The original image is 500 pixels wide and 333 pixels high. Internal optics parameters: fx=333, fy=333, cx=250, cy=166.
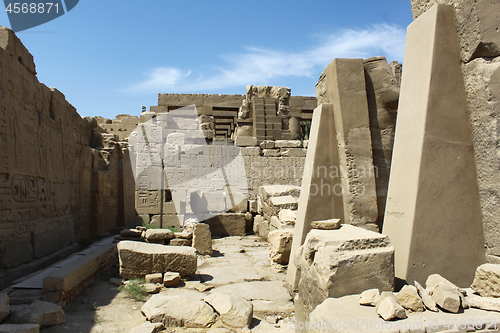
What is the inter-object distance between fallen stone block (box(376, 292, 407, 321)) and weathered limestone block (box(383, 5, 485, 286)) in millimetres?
644

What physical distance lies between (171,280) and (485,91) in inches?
153

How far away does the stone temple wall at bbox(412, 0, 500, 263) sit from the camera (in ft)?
8.11

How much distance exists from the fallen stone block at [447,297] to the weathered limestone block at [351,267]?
0.36 m

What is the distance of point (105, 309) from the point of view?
356cm

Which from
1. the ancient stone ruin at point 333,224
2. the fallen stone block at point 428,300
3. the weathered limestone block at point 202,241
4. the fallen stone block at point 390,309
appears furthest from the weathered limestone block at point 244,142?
the fallen stone block at point 390,309

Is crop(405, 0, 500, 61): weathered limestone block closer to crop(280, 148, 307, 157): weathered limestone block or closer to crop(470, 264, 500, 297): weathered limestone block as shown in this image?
crop(470, 264, 500, 297): weathered limestone block

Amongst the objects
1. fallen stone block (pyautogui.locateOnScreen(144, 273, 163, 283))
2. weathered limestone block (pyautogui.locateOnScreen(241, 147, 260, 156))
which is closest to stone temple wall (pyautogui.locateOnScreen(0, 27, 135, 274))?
fallen stone block (pyautogui.locateOnScreen(144, 273, 163, 283))

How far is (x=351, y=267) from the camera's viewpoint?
237 cm

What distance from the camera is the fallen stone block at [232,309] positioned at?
10.1 ft

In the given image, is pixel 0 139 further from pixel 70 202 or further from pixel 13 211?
pixel 70 202

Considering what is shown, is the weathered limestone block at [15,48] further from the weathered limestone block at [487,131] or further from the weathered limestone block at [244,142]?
the weathered limestone block at [244,142]

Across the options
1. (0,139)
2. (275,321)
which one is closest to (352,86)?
(275,321)

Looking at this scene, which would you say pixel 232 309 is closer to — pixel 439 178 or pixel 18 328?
pixel 18 328

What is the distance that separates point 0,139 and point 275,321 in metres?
3.85
